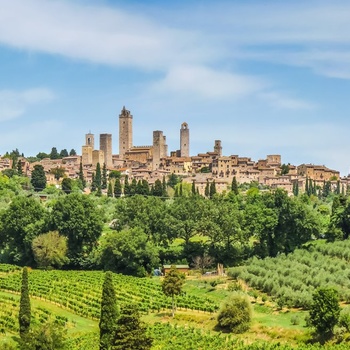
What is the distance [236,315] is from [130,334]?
10.7m

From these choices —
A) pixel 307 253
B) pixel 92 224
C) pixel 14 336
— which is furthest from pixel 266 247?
pixel 14 336

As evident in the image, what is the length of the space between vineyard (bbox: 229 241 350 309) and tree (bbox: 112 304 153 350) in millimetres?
16229

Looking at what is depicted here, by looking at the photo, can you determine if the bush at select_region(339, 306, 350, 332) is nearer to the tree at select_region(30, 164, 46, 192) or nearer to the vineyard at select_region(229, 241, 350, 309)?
the vineyard at select_region(229, 241, 350, 309)

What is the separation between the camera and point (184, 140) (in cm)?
16912

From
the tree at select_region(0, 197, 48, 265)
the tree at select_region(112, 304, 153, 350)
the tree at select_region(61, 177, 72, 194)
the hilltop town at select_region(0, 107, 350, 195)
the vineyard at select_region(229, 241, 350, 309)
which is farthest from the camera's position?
the hilltop town at select_region(0, 107, 350, 195)

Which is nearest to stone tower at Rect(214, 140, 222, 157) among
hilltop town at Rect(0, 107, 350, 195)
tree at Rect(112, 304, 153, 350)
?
hilltop town at Rect(0, 107, 350, 195)

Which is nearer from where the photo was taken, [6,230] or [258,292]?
[258,292]

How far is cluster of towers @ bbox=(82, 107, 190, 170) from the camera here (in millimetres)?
158625

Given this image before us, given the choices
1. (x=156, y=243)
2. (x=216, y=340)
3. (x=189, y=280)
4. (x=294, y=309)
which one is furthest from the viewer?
(x=156, y=243)

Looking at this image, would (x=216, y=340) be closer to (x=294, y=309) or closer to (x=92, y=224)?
(x=294, y=309)

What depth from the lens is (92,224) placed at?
2483 inches

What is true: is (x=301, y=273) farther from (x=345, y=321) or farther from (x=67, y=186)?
(x=67, y=186)

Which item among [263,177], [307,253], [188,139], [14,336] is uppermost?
[188,139]

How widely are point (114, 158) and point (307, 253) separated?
113 m
